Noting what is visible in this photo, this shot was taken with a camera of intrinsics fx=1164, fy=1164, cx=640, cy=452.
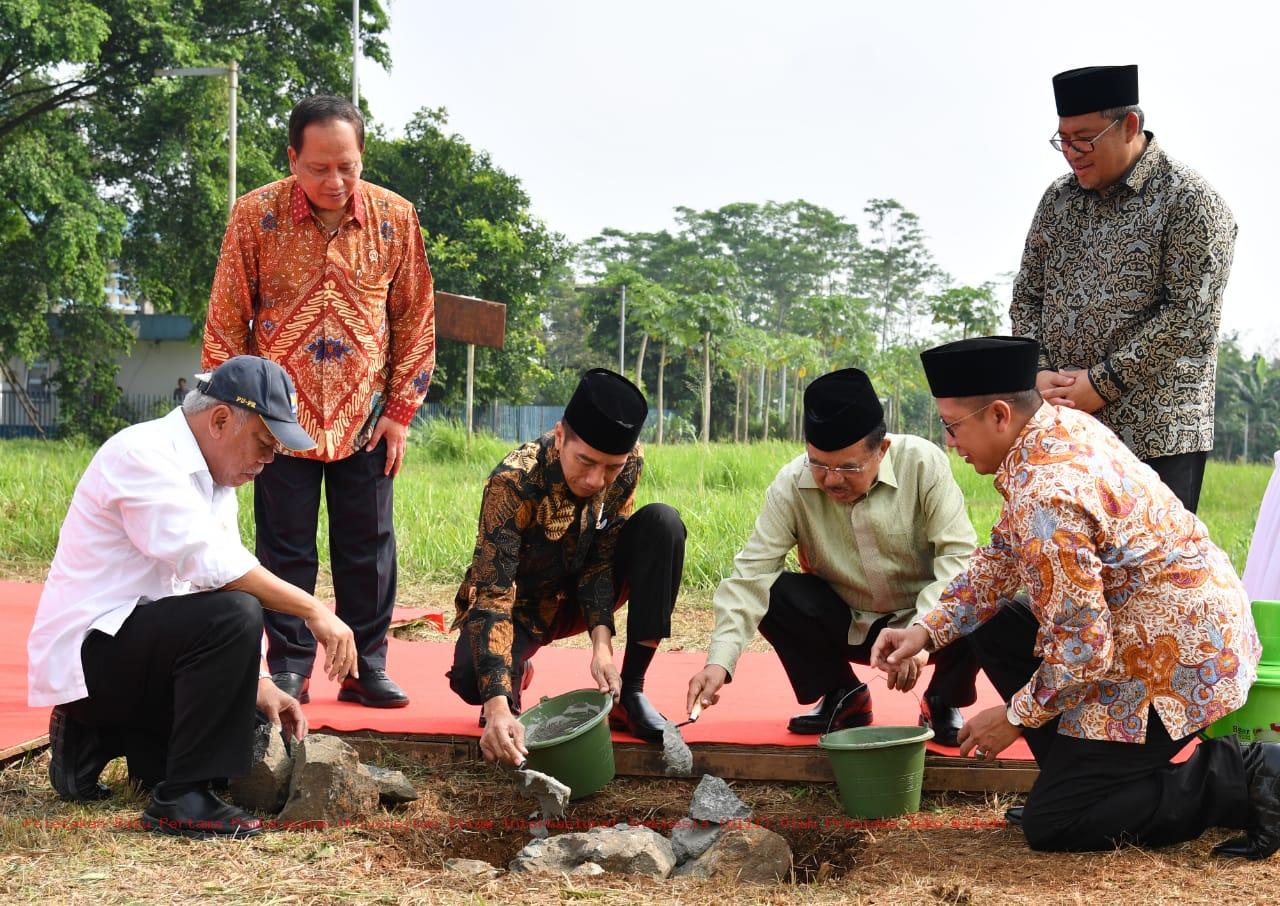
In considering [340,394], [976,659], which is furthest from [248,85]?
[976,659]

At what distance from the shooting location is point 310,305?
3.54 m

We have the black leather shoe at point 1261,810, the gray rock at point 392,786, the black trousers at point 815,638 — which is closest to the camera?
the black leather shoe at point 1261,810

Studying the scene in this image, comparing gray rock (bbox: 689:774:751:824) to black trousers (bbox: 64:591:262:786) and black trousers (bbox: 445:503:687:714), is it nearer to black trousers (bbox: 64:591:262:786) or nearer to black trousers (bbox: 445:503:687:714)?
black trousers (bbox: 445:503:687:714)

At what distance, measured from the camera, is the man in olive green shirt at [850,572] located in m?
3.09

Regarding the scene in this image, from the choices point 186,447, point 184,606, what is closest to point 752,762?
point 184,606

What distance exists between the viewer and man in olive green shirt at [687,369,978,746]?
3.09 m

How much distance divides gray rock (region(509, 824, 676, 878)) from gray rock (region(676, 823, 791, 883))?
0.25 feet

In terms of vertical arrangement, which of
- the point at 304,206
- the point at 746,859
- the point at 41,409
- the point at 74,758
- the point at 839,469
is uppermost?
the point at 304,206

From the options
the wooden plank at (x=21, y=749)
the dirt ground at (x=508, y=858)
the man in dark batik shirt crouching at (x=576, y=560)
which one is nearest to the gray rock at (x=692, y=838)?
the dirt ground at (x=508, y=858)

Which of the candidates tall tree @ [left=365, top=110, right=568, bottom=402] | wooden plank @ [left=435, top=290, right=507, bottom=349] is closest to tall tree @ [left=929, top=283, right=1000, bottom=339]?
tall tree @ [left=365, top=110, right=568, bottom=402]

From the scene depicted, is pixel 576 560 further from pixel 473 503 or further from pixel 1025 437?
pixel 473 503

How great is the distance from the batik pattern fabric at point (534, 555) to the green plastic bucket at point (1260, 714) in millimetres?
1549

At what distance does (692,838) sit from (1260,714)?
1331 millimetres

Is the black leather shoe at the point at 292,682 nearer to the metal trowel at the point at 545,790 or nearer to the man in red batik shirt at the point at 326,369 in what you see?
the man in red batik shirt at the point at 326,369
